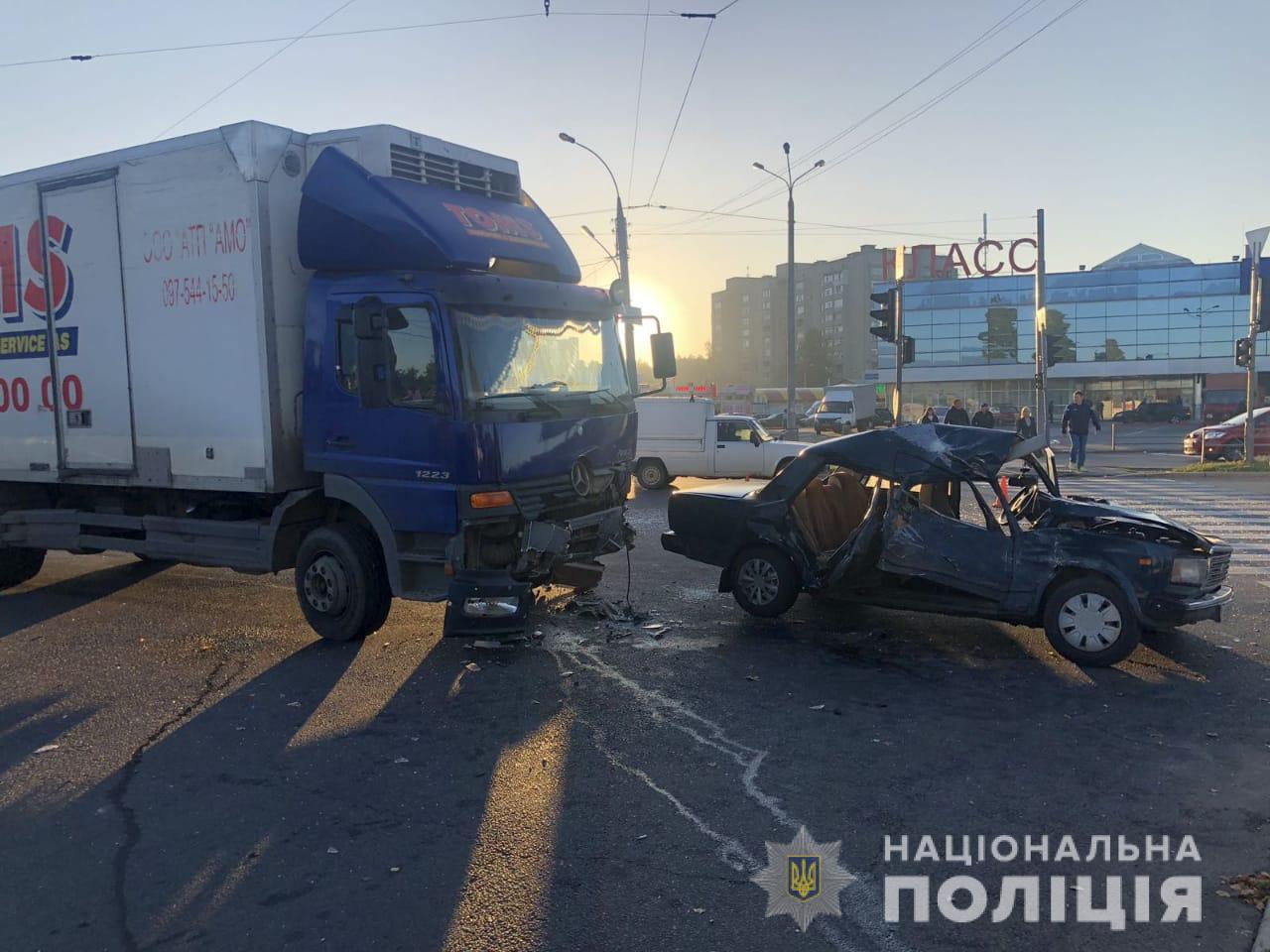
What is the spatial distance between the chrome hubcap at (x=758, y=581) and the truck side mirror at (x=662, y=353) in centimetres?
214

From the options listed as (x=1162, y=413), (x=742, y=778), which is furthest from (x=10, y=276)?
(x=1162, y=413)

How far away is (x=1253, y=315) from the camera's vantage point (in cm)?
2152

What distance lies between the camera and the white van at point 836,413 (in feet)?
149

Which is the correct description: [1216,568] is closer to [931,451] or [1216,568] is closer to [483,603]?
[931,451]

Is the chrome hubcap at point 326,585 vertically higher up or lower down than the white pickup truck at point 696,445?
lower down

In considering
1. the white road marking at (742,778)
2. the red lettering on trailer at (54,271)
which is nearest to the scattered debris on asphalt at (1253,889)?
the white road marking at (742,778)

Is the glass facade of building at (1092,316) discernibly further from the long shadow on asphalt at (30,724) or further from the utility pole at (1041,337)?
Answer: the long shadow on asphalt at (30,724)

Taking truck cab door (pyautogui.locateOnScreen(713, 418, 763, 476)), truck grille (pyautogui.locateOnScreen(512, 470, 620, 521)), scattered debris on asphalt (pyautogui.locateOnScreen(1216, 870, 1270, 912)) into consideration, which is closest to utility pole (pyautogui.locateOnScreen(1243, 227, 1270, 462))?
truck cab door (pyautogui.locateOnScreen(713, 418, 763, 476))

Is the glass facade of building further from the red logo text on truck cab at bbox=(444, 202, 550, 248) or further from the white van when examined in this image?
the red logo text on truck cab at bbox=(444, 202, 550, 248)

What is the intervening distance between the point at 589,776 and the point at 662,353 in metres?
5.14

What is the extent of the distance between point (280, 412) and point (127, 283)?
2.12 m

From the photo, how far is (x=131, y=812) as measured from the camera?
4.82 m

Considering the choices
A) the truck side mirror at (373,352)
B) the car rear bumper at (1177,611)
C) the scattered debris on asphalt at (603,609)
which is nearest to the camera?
the car rear bumper at (1177,611)

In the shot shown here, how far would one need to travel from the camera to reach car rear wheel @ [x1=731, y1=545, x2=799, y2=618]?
27.0 feet
